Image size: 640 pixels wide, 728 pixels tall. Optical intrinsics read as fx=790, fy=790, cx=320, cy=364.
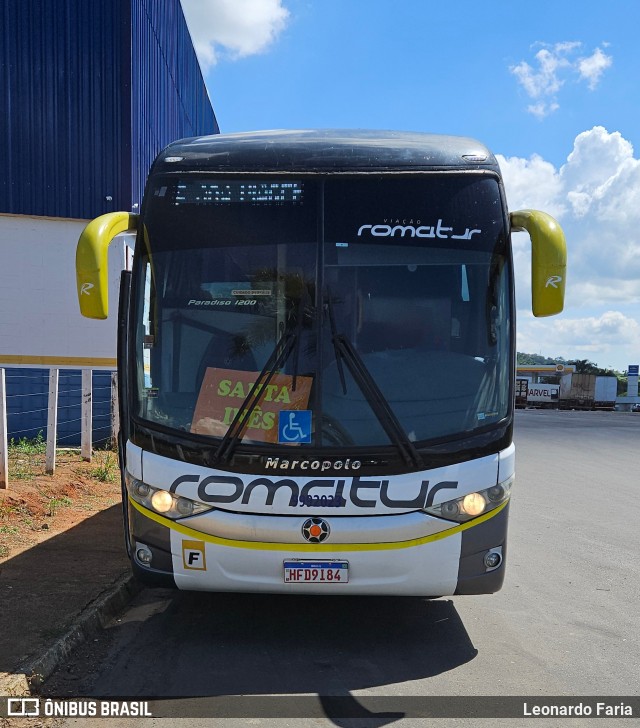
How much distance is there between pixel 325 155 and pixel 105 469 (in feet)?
24.2

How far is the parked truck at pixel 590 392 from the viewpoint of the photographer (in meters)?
60.6

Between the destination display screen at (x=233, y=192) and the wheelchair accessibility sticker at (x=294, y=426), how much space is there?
4.68ft

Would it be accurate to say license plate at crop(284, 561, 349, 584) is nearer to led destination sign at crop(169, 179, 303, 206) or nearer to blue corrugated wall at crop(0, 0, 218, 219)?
led destination sign at crop(169, 179, 303, 206)

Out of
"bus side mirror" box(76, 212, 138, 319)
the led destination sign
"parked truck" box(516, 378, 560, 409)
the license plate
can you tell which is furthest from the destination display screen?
"parked truck" box(516, 378, 560, 409)

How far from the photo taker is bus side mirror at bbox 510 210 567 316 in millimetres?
5086

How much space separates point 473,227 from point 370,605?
2948 millimetres

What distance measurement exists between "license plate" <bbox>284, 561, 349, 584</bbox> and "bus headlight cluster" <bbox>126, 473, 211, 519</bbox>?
2.08 feet

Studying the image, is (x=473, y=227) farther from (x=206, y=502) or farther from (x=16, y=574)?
(x=16, y=574)

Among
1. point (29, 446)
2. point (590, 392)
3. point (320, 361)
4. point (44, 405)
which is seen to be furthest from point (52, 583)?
point (590, 392)

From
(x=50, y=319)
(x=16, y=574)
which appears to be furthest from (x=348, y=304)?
(x=50, y=319)

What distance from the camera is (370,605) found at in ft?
19.9

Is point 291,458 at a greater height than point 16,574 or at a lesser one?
greater

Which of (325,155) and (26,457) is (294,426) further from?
(26,457)

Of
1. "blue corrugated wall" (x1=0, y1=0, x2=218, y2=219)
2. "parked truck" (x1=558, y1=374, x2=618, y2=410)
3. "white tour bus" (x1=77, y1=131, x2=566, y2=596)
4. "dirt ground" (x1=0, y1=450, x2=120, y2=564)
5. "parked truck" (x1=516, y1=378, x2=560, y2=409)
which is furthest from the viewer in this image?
"parked truck" (x1=516, y1=378, x2=560, y2=409)
